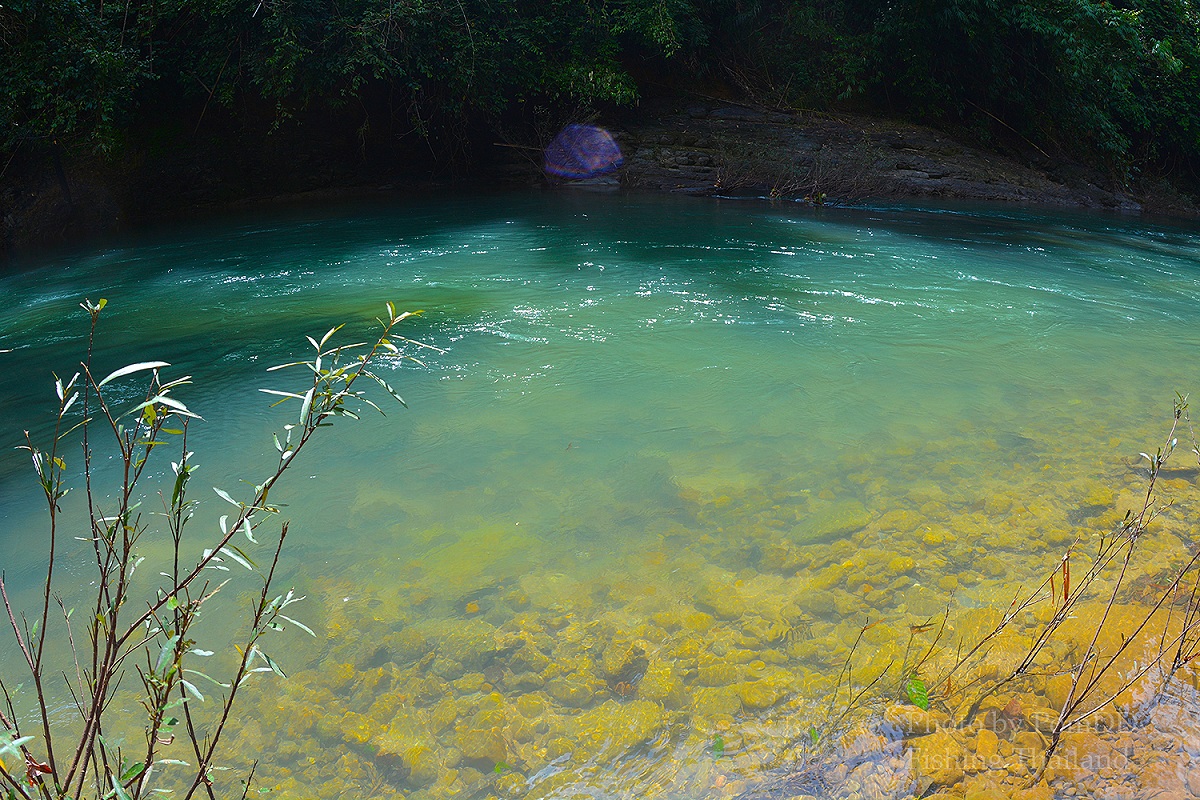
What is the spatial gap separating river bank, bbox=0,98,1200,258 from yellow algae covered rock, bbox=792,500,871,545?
1241 centimetres

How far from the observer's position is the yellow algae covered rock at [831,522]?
149 inches

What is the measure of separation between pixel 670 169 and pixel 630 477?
13960 mm

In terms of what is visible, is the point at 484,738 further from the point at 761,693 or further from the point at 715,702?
the point at 761,693

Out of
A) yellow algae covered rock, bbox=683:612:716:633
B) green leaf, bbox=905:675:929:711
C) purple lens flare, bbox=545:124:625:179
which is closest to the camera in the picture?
green leaf, bbox=905:675:929:711

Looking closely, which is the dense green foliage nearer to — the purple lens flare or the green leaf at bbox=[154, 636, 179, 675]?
the purple lens flare

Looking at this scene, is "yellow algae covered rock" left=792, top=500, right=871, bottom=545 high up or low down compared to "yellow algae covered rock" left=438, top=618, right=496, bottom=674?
up

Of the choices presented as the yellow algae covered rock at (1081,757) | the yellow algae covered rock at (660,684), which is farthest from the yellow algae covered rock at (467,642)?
the yellow algae covered rock at (1081,757)

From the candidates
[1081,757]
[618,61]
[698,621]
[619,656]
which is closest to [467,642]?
[619,656]

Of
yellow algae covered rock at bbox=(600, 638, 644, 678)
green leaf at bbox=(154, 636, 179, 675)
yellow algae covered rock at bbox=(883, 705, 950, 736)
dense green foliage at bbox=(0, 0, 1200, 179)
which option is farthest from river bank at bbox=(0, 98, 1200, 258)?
green leaf at bbox=(154, 636, 179, 675)

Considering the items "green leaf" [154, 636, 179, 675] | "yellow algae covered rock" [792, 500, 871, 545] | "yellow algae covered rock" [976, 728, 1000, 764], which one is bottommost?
"yellow algae covered rock" [976, 728, 1000, 764]

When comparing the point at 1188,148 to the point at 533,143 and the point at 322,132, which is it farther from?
the point at 322,132

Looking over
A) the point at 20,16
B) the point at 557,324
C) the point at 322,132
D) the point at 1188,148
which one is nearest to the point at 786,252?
the point at 557,324

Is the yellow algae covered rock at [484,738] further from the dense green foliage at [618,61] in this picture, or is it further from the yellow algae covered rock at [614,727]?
the dense green foliage at [618,61]

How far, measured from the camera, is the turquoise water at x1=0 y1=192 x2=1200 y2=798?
279 centimetres
